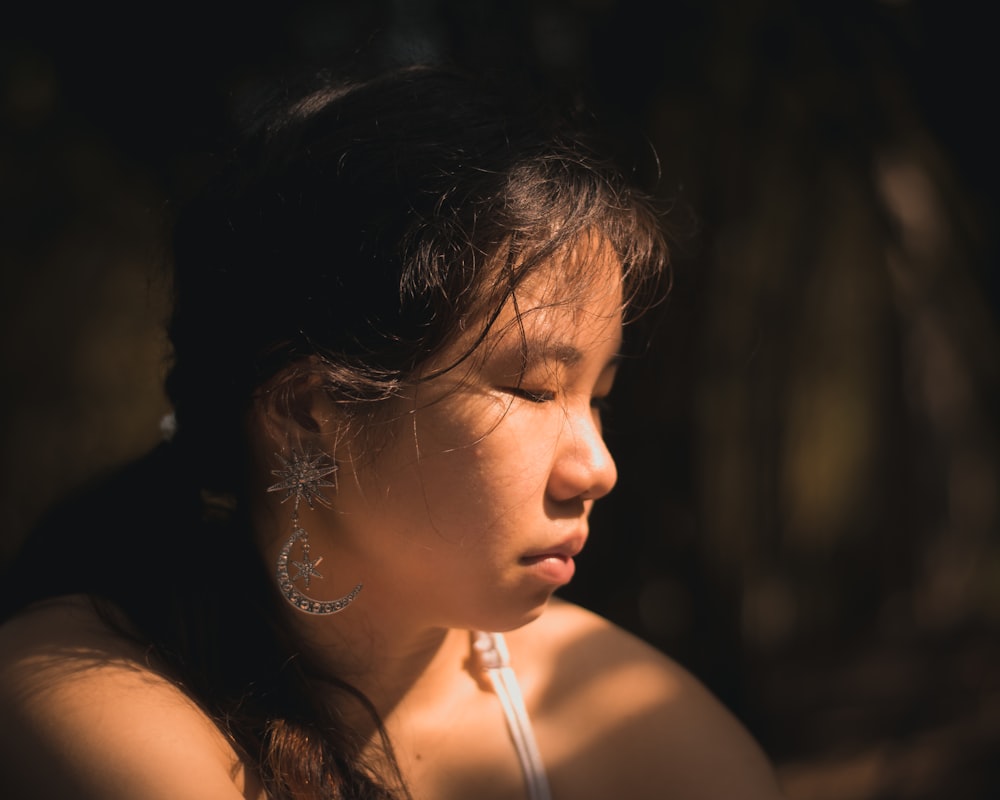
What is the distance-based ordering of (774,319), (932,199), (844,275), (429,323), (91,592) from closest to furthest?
(429,323)
(91,592)
(932,199)
(774,319)
(844,275)

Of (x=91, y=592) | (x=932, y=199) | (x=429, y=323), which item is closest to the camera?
(x=429, y=323)

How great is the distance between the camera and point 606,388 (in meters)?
1.28

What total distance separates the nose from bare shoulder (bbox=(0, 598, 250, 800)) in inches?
19.5

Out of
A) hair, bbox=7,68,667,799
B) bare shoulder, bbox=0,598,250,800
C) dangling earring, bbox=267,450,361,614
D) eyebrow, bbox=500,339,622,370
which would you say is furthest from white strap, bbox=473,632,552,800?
eyebrow, bbox=500,339,622,370

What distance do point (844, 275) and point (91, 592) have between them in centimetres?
183

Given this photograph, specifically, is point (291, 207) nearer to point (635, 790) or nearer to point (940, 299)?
point (635, 790)

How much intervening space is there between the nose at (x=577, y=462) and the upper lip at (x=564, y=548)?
0.19 feet

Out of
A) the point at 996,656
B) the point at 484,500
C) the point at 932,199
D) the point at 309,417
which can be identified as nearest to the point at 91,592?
the point at 309,417

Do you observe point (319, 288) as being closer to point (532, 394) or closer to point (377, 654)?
point (532, 394)

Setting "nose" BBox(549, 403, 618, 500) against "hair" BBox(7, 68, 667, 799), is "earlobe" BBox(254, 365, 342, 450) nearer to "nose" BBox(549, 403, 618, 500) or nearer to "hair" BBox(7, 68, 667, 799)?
"hair" BBox(7, 68, 667, 799)

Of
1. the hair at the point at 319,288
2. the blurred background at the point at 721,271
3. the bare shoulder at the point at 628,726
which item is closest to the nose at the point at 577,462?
the hair at the point at 319,288

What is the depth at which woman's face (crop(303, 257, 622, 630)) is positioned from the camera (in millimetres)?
1124

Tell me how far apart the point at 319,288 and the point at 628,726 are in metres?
0.75

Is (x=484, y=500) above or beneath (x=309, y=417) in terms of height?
beneath
